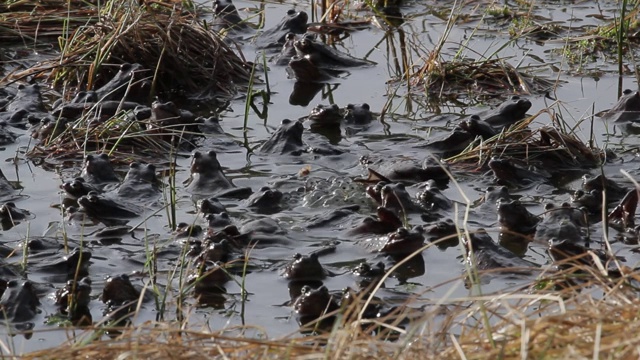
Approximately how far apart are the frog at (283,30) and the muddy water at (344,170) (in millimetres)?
189

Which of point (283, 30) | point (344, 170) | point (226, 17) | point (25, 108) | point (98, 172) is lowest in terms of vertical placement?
point (344, 170)

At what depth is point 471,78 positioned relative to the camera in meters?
8.56

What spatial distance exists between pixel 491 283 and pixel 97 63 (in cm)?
395

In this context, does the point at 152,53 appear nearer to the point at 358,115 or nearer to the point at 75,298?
the point at 358,115

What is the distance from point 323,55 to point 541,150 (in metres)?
2.66

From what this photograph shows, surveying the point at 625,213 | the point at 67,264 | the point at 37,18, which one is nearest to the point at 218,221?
the point at 67,264

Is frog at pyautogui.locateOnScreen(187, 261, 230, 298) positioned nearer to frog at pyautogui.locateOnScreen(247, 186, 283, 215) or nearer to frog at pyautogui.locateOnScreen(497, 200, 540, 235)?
frog at pyautogui.locateOnScreen(247, 186, 283, 215)

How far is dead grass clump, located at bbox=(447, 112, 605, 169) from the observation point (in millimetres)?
7004

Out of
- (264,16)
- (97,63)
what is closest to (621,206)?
(97,63)

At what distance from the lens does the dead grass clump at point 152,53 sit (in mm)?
8469

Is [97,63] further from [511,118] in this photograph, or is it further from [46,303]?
[46,303]

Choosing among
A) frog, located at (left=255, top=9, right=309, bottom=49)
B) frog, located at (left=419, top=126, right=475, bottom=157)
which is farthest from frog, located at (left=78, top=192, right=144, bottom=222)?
frog, located at (left=255, top=9, right=309, bottom=49)

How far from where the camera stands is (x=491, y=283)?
17.6 feet

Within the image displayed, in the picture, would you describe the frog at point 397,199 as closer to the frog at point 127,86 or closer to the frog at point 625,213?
the frog at point 625,213
